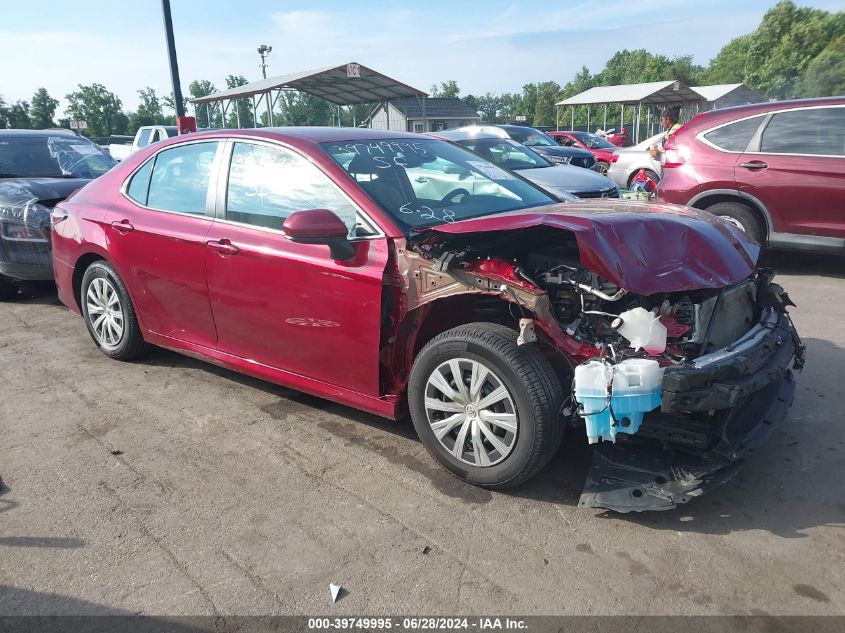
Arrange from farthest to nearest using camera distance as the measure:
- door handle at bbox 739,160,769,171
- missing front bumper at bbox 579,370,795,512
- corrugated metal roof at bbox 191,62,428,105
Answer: corrugated metal roof at bbox 191,62,428,105
door handle at bbox 739,160,769,171
missing front bumper at bbox 579,370,795,512

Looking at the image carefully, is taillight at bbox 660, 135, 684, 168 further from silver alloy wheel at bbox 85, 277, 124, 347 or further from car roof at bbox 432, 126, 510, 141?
silver alloy wheel at bbox 85, 277, 124, 347

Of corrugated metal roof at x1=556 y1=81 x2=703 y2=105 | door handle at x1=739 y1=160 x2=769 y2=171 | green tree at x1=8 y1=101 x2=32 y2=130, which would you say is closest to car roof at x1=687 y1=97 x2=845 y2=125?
door handle at x1=739 y1=160 x2=769 y2=171

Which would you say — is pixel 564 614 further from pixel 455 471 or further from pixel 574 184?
pixel 574 184

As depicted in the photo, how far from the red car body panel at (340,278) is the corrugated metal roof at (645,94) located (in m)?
28.8

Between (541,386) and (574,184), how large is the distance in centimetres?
616

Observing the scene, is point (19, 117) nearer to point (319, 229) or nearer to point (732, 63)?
point (319, 229)

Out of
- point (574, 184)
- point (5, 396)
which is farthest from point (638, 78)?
point (5, 396)

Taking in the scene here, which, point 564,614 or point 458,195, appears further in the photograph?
point 458,195

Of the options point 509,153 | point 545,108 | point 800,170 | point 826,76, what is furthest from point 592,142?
point 545,108

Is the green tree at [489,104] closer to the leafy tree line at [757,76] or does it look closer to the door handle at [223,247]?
the leafy tree line at [757,76]

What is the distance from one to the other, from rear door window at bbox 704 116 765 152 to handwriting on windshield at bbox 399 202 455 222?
480 centimetres

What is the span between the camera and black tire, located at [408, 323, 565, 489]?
284 cm

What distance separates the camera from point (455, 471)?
320 cm

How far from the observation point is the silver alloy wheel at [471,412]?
9.78 ft
